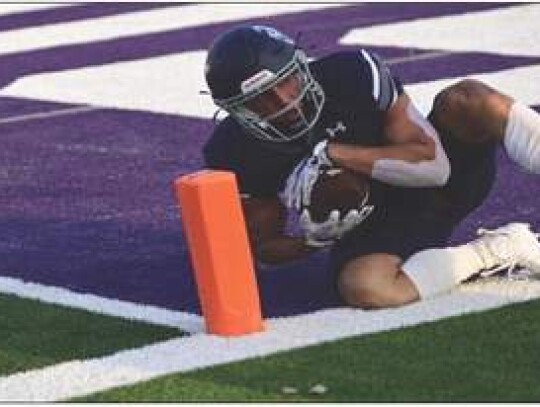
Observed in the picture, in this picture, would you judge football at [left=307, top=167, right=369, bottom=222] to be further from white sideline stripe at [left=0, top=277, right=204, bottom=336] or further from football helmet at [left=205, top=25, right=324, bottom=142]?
white sideline stripe at [left=0, top=277, right=204, bottom=336]

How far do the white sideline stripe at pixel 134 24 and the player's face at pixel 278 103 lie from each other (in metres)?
6.15

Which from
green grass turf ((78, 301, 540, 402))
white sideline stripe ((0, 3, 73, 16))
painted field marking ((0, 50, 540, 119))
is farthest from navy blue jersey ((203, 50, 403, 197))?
white sideline stripe ((0, 3, 73, 16))

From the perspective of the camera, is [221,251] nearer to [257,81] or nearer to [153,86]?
[257,81]

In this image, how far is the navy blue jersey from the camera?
510 cm

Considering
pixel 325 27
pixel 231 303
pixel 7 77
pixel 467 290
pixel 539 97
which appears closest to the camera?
pixel 231 303

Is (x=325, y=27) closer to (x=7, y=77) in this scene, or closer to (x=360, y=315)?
(x=7, y=77)

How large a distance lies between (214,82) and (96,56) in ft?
18.3

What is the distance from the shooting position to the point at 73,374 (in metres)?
4.61

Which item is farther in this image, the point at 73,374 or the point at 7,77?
the point at 7,77

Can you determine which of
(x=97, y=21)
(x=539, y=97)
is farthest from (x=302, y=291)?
(x=97, y=21)

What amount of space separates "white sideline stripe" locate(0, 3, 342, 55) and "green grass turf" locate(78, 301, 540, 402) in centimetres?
650

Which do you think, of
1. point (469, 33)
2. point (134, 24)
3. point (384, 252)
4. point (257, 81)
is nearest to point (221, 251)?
point (257, 81)

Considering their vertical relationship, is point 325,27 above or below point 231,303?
below

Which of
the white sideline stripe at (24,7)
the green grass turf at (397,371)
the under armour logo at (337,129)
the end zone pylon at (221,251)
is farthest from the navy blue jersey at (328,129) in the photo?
the white sideline stripe at (24,7)
